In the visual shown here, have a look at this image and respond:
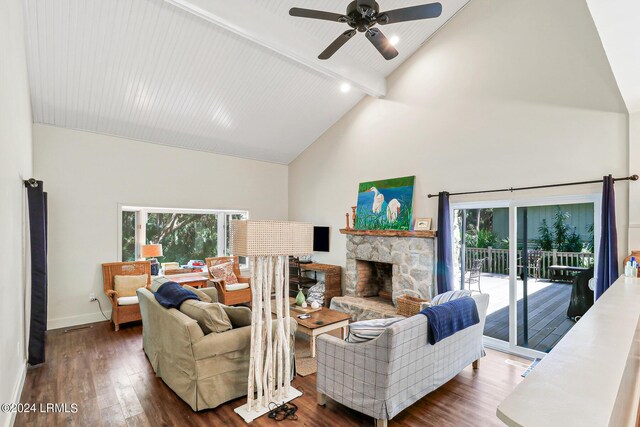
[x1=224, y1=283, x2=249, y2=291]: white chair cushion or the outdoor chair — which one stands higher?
the outdoor chair

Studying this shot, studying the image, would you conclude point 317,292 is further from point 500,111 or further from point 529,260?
point 500,111

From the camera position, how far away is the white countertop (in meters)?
0.62

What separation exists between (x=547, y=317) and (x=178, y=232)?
6.29 meters

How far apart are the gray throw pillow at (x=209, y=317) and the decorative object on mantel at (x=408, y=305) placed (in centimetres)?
275

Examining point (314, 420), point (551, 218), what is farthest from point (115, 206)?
point (551, 218)

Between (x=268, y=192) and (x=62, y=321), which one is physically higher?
(x=268, y=192)

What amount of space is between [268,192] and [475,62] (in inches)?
191

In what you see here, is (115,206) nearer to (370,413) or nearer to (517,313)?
(370,413)

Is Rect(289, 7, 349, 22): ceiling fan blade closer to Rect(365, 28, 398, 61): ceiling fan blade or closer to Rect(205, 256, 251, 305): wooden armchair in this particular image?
Rect(365, 28, 398, 61): ceiling fan blade

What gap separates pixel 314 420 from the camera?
2.63m

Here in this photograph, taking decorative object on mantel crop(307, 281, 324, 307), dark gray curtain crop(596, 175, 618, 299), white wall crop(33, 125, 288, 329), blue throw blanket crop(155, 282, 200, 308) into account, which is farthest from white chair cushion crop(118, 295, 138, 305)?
dark gray curtain crop(596, 175, 618, 299)

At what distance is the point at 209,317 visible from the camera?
2.82 metres

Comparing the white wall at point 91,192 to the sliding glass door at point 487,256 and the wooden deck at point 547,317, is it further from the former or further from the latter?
the wooden deck at point 547,317

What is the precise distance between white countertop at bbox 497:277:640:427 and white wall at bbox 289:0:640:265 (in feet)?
10.2
